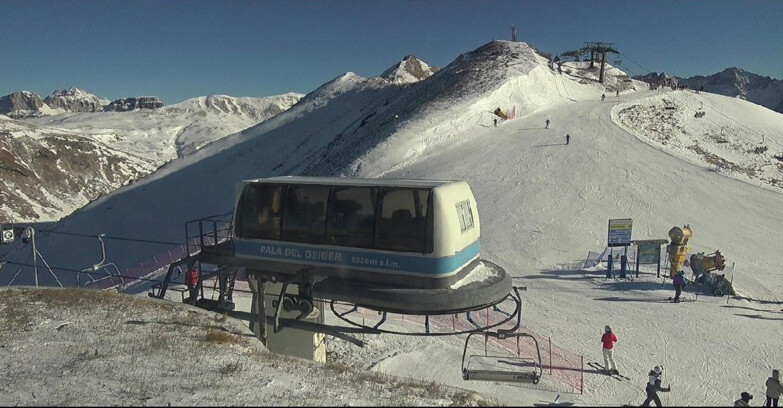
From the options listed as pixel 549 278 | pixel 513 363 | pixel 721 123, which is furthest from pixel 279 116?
pixel 513 363

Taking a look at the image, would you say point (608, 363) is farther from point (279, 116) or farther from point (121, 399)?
point (279, 116)

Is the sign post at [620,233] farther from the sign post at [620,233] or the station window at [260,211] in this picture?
the station window at [260,211]

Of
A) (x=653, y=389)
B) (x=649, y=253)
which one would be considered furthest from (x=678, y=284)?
(x=653, y=389)

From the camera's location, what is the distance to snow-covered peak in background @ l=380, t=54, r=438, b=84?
88.1 metres

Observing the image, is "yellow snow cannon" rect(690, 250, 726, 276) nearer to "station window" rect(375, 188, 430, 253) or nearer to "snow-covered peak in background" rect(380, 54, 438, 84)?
"station window" rect(375, 188, 430, 253)

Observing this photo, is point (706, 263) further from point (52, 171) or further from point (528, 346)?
point (52, 171)

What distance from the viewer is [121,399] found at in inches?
277

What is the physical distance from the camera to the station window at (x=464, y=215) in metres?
9.22

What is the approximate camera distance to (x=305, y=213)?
9.69 metres

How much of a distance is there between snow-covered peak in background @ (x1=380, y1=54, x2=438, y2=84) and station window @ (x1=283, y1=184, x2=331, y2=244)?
77.7 meters

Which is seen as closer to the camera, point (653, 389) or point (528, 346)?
point (653, 389)

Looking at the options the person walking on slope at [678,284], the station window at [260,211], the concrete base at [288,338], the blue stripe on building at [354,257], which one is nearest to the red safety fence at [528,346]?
the concrete base at [288,338]

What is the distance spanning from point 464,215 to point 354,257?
2.38 meters

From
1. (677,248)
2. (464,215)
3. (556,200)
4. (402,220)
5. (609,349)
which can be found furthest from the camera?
(556,200)
